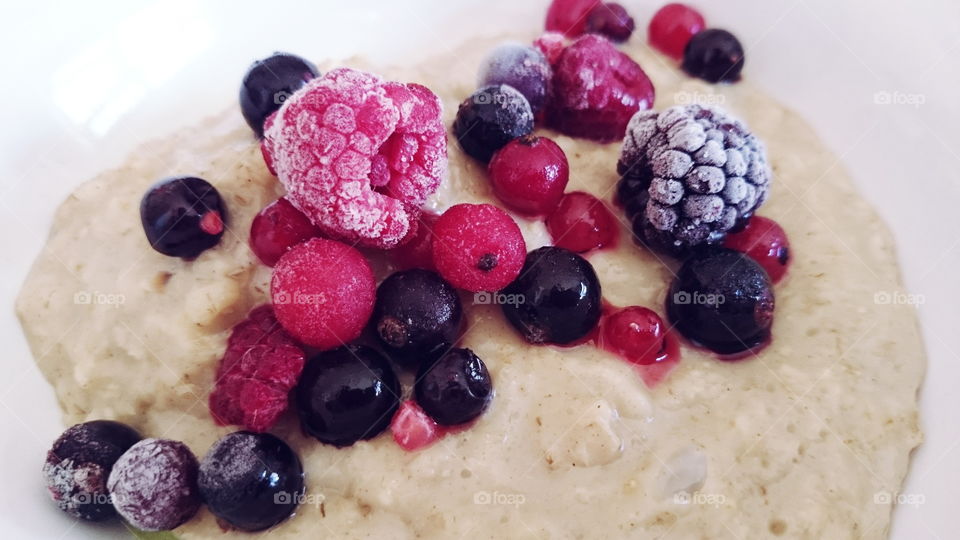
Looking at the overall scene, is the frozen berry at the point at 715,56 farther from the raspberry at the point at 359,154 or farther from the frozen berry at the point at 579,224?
the raspberry at the point at 359,154

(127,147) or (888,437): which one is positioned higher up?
(888,437)

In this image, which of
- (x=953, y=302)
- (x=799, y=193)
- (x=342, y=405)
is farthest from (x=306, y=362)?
(x=953, y=302)

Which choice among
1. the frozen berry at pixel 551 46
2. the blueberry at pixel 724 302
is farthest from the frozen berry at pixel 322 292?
the frozen berry at pixel 551 46

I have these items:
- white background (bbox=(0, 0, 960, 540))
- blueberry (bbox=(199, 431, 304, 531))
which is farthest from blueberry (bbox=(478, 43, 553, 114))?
blueberry (bbox=(199, 431, 304, 531))

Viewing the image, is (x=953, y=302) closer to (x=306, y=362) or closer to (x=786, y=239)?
(x=786, y=239)

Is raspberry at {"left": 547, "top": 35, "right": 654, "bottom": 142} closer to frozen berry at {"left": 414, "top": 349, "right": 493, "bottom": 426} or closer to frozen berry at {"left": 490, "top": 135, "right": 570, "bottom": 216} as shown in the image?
frozen berry at {"left": 490, "top": 135, "right": 570, "bottom": 216}
